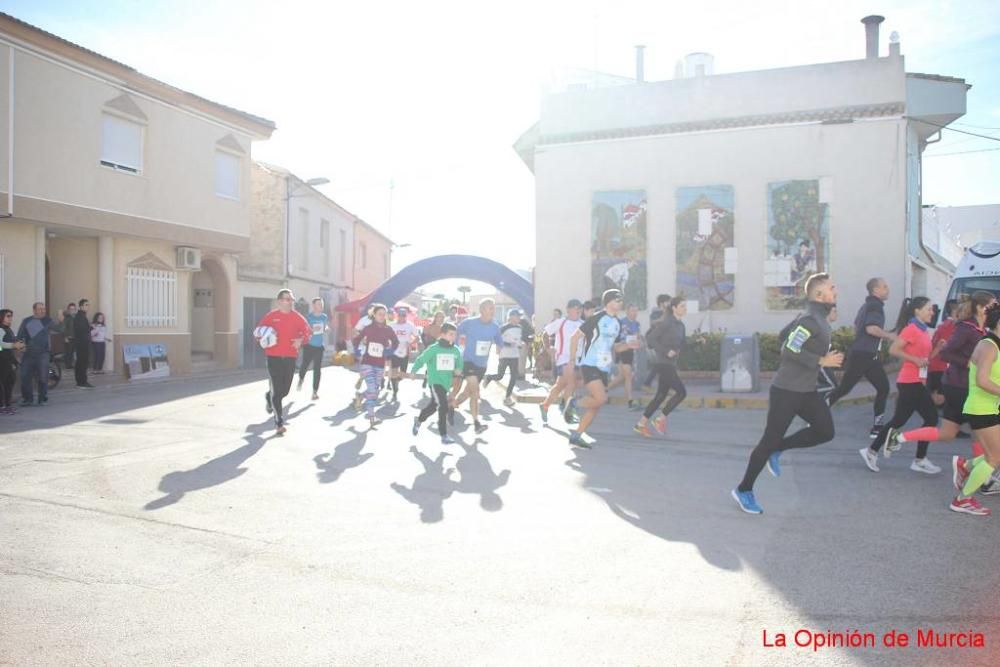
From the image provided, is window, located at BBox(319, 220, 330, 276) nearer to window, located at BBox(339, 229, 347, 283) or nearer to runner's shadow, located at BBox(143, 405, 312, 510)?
window, located at BBox(339, 229, 347, 283)

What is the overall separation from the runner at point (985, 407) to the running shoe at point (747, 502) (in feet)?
5.17

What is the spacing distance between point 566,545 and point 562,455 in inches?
135

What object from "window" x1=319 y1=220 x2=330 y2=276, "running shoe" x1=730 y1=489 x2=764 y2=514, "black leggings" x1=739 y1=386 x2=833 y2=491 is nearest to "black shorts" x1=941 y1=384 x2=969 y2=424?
"black leggings" x1=739 y1=386 x2=833 y2=491

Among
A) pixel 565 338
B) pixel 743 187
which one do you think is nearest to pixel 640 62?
pixel 743 187

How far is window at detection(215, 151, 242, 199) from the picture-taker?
21.1 meters

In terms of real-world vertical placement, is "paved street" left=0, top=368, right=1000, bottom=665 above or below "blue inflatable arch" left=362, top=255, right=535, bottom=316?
below

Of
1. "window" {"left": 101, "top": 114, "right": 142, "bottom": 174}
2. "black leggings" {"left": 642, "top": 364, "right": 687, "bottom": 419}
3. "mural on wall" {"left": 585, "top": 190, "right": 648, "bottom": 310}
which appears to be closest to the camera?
"black leggings" {"left": 642, "top": 364, "right": 687, "bottom": 419}

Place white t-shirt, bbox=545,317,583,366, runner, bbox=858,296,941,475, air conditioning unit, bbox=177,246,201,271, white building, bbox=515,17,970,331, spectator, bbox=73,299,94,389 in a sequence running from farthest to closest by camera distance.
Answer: air conditioning unit, bbox=177,246,201,271 → white building, bbox=515,17,970,331 → spectator, bbox=73,299,94,389 → white t-shirt, bbox=545,317,583,366 → runner, bbox=858,296,941,475

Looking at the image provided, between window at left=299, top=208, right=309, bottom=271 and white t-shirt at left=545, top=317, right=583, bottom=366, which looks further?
window at left=299, top=208, right=309, bottom=271

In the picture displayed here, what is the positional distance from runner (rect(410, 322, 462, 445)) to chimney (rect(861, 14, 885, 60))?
54.0 feet

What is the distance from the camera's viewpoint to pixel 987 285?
12.5 metres

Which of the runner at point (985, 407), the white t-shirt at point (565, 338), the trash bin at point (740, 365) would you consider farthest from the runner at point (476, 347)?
the runner at point (985, 407)

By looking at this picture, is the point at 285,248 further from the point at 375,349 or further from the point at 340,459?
the point at 340,459

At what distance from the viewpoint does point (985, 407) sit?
557 centimetres
